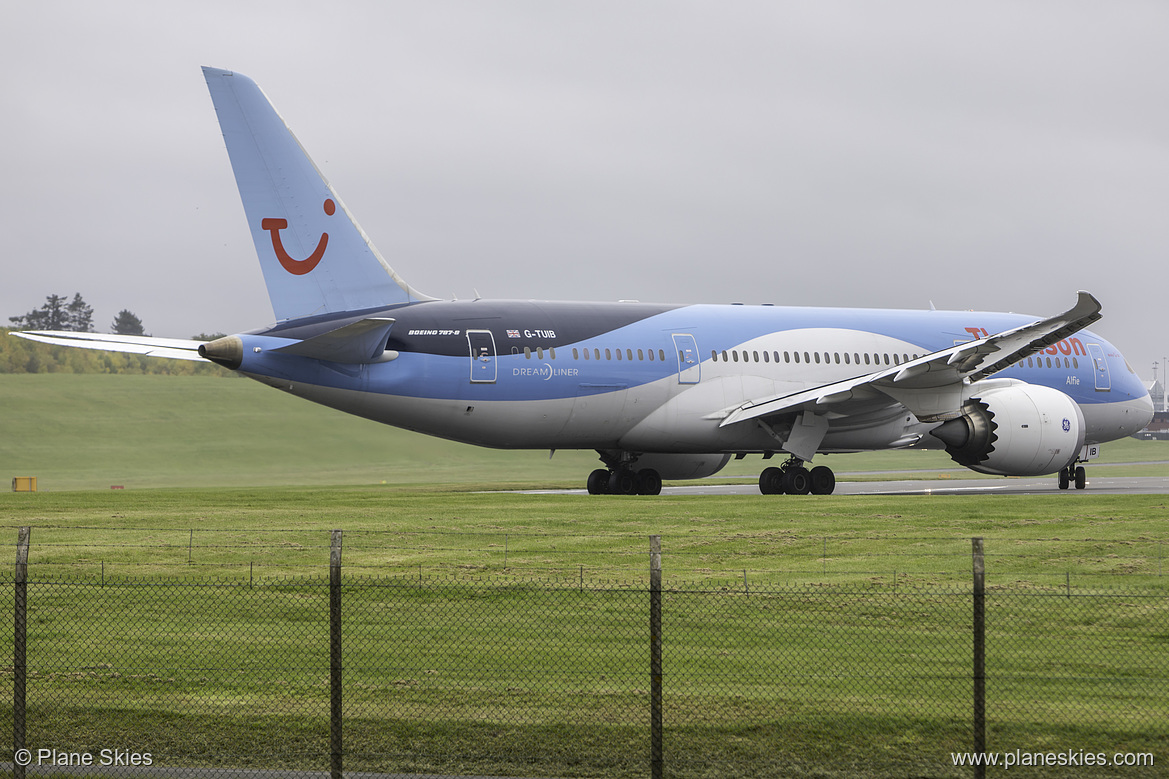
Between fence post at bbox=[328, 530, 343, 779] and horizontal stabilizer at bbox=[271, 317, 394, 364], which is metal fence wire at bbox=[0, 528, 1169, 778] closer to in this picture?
fence post at bbox=[328, 530, 343, 779]

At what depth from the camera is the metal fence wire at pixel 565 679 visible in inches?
396

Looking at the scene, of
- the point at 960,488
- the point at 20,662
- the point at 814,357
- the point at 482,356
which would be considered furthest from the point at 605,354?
the point at 20,662

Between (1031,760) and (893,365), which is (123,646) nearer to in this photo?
(1031,760)

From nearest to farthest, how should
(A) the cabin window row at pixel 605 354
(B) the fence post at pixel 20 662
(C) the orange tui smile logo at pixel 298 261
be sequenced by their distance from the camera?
1. (B) the fence post at pixel 20 662
2. (C) the orange tui smile logo at pixel 298 261
3. (A) the cabin window row at pixel 605 354

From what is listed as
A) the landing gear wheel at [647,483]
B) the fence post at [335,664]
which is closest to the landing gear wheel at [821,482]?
the landing gear wheel at [647,483]

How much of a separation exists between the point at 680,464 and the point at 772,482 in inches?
129

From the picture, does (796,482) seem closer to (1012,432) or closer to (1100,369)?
(1012,432)

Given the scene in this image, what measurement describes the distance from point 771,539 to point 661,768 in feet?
39.1

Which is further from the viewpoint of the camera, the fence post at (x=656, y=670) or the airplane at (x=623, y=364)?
the airplane at (x=623, y=364)

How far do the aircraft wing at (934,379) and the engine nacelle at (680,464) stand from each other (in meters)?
3.31

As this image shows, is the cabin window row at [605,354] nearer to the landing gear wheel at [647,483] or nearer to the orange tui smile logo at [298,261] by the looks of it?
the landing gear wheel at [647,483]

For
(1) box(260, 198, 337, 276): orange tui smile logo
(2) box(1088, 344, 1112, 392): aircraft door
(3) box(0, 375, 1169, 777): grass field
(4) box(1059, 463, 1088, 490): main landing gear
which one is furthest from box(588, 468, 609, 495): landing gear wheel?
(2) box(1088, 344, 1112, 392): aircraft door

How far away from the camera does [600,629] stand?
1431cm

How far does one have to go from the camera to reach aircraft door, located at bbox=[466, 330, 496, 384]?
27.9 meters
